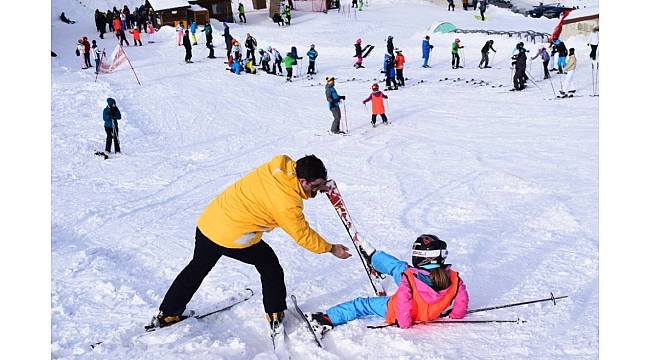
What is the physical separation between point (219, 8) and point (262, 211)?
33.9m

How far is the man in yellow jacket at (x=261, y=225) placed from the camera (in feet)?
13.0

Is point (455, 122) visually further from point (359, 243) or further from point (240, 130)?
point (359, 243)

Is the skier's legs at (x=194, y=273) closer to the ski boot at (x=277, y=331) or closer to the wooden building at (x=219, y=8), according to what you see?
the ski boot at (x=277, y=331)

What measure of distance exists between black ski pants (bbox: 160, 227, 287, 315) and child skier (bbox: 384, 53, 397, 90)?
14.0 meters

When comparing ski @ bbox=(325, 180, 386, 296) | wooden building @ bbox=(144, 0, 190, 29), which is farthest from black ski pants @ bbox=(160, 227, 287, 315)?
wooden building @ bbox=(144, 0, 190, 29)

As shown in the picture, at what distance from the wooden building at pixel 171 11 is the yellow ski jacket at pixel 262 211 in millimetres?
30080

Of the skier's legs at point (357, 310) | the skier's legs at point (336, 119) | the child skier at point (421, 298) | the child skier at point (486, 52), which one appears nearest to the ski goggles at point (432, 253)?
the child skier at point (421, 298)

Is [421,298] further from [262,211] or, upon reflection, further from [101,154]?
[101,154]

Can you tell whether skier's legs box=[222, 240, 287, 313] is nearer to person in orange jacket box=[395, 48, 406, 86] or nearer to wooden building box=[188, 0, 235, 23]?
person in orange jacket box=[395, 48, 406, 86]

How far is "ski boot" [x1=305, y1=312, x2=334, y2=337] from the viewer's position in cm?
445

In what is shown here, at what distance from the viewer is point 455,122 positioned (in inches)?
531

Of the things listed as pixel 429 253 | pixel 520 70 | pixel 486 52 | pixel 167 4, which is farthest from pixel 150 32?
pixel 429 253
